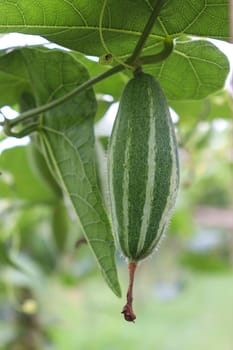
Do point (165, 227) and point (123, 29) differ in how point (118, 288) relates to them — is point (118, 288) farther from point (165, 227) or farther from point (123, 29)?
point (123, 29)

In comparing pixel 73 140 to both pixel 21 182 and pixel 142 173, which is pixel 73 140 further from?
pixel 21 182

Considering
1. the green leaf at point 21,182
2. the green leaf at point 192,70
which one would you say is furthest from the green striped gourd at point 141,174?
the green leaf at point 21,182

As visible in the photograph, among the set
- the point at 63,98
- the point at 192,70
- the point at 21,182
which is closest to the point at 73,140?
the point at 63,98

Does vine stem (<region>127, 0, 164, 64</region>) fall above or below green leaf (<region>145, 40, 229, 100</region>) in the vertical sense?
above

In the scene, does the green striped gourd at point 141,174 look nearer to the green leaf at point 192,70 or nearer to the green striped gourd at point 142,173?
the green striped gourd at point 142,173

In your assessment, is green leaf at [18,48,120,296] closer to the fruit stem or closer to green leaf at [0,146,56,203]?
the fruit stem

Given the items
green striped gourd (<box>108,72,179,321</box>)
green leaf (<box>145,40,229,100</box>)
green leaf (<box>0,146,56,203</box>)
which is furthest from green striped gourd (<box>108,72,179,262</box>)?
green leaf (<box>0,146,56,203</box>)
